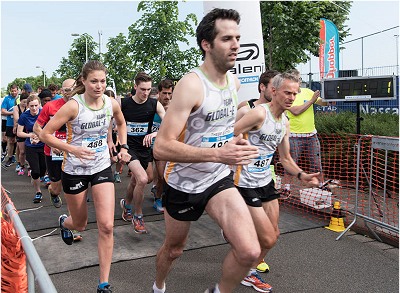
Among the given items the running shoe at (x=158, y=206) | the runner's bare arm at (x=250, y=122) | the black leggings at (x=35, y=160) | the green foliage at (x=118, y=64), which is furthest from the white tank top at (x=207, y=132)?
the green foliage at (x=118, y=64)

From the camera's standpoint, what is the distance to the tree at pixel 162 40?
16.5 metres

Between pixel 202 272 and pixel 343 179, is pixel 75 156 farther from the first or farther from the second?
pixel 343 179

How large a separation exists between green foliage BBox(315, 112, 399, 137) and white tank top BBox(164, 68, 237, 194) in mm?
5839

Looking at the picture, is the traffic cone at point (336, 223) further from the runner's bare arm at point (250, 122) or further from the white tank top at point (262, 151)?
the runner's bare arm at point (250, 122)

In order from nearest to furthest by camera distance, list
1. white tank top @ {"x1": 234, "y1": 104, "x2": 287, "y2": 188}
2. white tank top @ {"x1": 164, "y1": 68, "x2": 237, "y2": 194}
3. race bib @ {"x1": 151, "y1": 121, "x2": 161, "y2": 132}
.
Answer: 1. white tank top @ {"x1": 164, "y1": 68, "x2": 237, "y2": 194}
2. white tank top @ {"x1": 234, "y1": 104, "x2": 287, "y2": 188}
3. race bib @ {"x1": 151, "y1": 121, "x2": 161, "y2": 132}

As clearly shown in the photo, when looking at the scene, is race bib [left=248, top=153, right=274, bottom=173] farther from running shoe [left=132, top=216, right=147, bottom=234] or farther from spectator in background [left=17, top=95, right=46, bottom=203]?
spectator in background [left=17, top=95, right=46, bottom=203]

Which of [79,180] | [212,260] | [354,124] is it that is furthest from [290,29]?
[79,180]

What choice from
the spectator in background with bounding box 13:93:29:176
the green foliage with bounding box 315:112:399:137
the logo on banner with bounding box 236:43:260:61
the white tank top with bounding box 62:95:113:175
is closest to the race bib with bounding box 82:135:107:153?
the white tank top with bounding box 62:95:113:175

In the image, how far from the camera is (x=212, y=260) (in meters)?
4.55

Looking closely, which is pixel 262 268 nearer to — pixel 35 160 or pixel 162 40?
pixel 35 160

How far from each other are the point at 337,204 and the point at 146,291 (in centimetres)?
306

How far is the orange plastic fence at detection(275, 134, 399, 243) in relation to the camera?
18.8 ft

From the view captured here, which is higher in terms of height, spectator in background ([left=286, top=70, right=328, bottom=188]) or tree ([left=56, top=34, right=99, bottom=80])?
tree ([left=56, top=34, right=99, bottom=80])

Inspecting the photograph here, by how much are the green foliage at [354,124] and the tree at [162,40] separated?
861 centimetres
